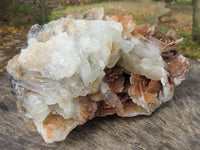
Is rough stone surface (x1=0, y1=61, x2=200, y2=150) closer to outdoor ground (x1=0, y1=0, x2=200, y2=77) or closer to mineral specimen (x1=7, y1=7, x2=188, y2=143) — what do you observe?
mineral specimen (x1=7, y1=7, x2=188, y2=143)

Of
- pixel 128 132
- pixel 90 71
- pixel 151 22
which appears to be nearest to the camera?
pixel 90 71

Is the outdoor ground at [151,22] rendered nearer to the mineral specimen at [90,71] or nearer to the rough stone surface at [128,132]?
the rough stone surface at [128,132]

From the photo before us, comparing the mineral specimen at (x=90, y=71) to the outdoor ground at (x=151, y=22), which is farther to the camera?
the outdoor ground at (x=151, y=22)

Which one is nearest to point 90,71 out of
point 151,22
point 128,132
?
point 128,132

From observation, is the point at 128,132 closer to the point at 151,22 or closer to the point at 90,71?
the point at 90,71

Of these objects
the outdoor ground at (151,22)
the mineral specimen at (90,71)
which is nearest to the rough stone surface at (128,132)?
the mineral specimen at (90,71)

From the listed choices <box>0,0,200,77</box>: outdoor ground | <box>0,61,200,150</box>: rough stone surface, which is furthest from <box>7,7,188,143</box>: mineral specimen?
<box>0,0,200,77</box>: outdoor ground
